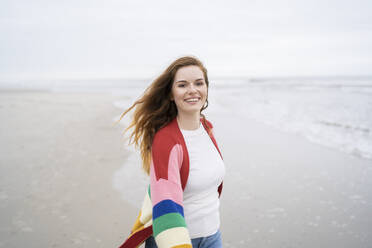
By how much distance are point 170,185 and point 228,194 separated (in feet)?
10.8

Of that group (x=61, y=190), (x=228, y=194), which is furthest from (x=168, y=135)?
(x=61, y=190)

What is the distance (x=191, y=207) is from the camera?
5.67ft

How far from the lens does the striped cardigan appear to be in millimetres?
1344

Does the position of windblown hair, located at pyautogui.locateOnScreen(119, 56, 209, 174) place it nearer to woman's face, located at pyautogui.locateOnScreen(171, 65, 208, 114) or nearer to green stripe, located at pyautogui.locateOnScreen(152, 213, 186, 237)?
woman's face, located at pyautogui.locateOnScreen(171, 65, 208, 114)

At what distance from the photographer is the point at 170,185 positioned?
1442 mm

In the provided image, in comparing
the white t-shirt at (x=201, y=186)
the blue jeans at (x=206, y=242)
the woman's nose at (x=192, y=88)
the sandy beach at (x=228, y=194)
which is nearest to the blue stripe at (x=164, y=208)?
the white t-shirt at (x=201, y=186)

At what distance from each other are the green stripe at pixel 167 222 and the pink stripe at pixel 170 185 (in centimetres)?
8

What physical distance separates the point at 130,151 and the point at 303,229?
14.8 ft

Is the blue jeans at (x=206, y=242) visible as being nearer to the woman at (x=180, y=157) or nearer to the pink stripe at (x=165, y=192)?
the woman at (x=180, y=157)

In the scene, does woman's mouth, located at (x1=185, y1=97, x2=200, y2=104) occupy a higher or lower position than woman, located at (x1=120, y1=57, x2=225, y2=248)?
higher

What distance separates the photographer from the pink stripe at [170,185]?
4.65 feet

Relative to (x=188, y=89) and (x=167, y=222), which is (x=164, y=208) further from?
(x=188, y=89)

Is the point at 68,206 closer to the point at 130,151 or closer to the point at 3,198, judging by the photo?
the point at 3,198

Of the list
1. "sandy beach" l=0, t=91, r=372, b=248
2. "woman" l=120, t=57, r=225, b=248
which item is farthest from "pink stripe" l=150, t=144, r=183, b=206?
"sandy beach" l=0, t=91, r=372, b=248
